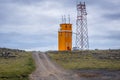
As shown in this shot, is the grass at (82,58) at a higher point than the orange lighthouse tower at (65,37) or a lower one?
lower

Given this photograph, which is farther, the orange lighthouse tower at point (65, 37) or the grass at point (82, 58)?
the orange lighthouse tower at point (65, 37)

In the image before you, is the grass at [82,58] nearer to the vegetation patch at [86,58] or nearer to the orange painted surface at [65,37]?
the vegetation patch at [86,58]

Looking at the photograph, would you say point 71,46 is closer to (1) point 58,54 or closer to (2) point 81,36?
(2) point 81,36

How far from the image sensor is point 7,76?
161 ft

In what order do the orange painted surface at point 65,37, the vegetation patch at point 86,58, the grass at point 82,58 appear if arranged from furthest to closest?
the orange painted surface at point 65,37, the vegetation patch at point 86,58, the grass at point 82,58

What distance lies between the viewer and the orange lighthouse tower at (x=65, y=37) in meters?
107

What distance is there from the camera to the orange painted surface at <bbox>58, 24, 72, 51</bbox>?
352 feet

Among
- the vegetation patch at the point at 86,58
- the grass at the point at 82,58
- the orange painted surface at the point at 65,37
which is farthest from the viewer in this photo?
the orange painted surface at the point at 65,37

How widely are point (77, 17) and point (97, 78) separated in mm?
52128

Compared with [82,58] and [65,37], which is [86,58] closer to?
[82,58]

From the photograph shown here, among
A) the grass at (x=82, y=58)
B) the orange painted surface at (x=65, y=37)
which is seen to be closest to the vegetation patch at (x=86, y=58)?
the grass at (x=82, y=58)

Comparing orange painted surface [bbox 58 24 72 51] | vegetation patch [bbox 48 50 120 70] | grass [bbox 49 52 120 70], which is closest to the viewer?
grass [bbox 49 52 120 70]

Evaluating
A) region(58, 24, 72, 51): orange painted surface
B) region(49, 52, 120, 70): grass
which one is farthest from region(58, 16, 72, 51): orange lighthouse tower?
region(49, 52, 120, 70): grass

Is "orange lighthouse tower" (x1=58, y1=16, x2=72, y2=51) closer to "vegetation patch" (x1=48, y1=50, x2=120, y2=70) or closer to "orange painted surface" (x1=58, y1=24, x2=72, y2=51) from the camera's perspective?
"orange painted surface" (x1=58, y1=24, x2=72, y2=51)
